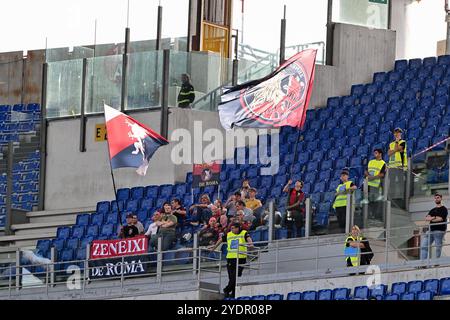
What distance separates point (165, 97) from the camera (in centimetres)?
3959

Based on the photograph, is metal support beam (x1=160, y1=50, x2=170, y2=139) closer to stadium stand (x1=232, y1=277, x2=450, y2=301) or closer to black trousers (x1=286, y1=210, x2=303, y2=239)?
black trousers (x1=286, y1=210, x2=303, y2=239)

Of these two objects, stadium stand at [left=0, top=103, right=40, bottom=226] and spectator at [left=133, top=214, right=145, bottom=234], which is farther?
stadium stand at [left=0, top=103, right=40, bottom=226]

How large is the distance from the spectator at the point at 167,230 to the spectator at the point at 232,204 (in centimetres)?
99

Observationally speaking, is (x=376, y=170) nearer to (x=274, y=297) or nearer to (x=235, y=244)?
(x=235, y=244)

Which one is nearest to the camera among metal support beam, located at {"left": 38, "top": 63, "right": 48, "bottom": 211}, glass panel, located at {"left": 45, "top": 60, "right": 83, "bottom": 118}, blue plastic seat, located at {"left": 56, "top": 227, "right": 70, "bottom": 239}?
blue plastic seat, located at {"left": 56, "top": 227, "right": 70, "bottom": 239}

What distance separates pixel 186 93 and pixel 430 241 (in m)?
11.1

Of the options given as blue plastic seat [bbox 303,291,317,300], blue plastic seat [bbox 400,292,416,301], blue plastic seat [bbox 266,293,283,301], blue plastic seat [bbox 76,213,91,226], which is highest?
blue plastic seat [bbox 76,213,91,226]

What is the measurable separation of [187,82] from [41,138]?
378 centimetres

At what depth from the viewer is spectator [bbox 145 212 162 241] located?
33.8 m

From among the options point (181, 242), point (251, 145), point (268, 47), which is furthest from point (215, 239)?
point (268, 47)

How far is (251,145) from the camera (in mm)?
38781

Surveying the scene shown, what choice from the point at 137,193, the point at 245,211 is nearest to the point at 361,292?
the point at 245,211

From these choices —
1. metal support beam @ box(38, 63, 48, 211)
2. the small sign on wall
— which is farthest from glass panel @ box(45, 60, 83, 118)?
the small sign on wall

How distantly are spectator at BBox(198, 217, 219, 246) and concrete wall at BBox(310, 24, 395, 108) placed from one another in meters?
7.89
